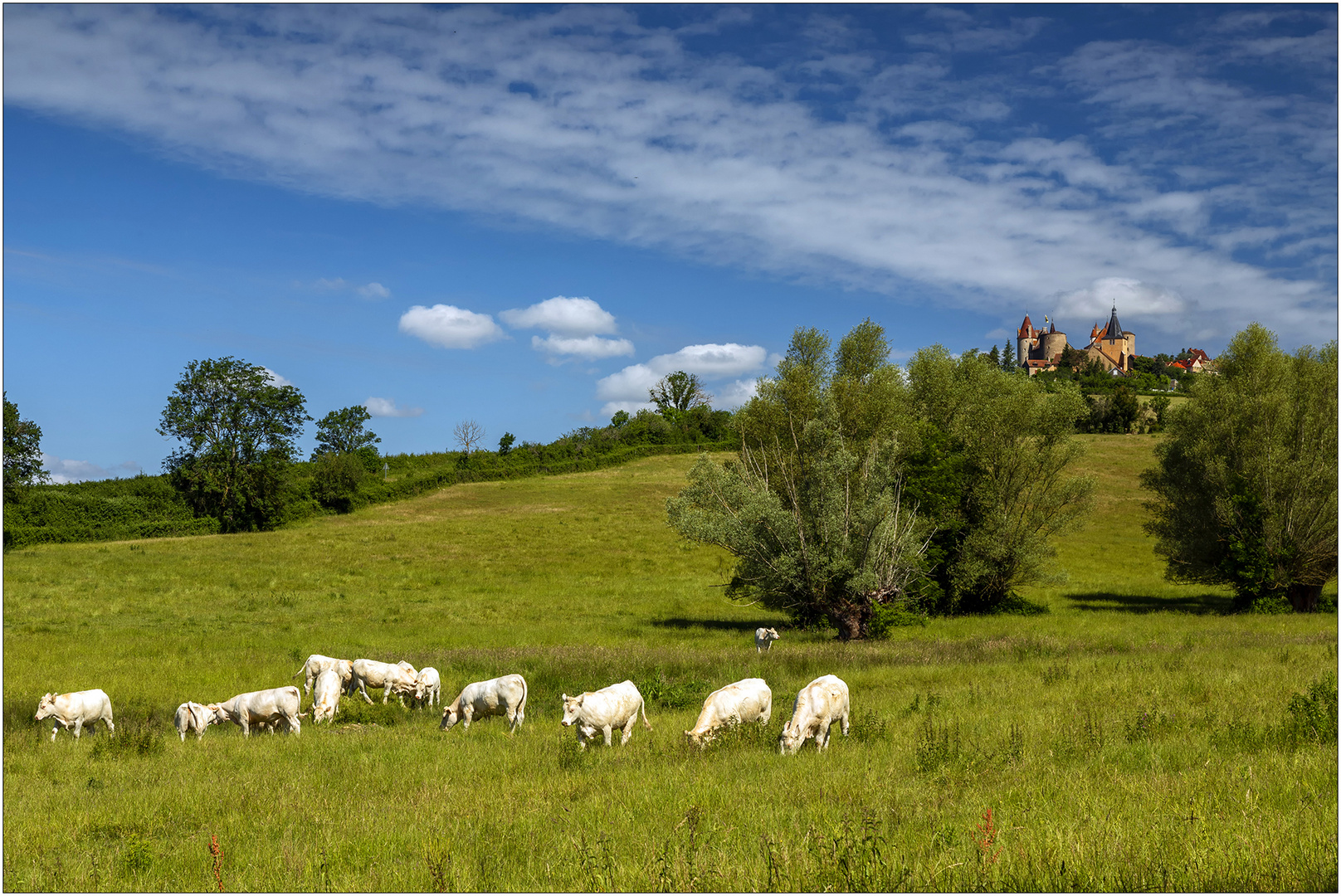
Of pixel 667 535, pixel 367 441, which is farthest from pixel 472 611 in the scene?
pixel 367 441

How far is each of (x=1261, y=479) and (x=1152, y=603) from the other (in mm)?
7727

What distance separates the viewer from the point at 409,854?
7.57 meters

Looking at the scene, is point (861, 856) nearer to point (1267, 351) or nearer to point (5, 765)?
point (5, 765)

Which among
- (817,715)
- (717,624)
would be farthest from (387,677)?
(717,624)

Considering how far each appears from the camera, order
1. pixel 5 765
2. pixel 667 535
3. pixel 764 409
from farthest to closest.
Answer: pixel 667 535, pixel 764 409, pixel 5 765

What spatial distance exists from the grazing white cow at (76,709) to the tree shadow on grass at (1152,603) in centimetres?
3726

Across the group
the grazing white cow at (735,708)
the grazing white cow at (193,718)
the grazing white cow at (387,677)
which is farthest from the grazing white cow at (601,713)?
the grazing white cow at (387,677)

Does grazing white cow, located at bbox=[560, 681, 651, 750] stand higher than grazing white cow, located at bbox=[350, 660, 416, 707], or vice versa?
grazing white cow, located at bbox=[560, 681, 651, 750]

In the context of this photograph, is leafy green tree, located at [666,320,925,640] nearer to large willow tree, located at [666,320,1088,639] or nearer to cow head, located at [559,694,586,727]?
large willow tree, located at [666,320,1088,639]

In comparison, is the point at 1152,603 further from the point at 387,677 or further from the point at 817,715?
the point at 387,677

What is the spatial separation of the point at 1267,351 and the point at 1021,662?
28.8 metres

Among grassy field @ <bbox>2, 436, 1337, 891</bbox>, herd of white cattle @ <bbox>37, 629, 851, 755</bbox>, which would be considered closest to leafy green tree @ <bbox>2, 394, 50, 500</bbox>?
grassy field @ <bbox>2, 436, 1337, 891</bbox>

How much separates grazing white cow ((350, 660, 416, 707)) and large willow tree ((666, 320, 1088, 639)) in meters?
13.1

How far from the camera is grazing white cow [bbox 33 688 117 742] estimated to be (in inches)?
610
